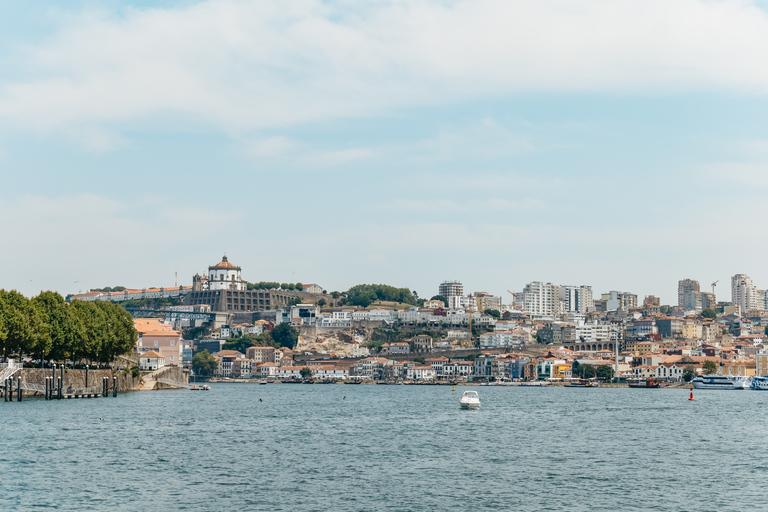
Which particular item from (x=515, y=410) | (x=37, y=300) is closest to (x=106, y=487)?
(x=37, y=300)

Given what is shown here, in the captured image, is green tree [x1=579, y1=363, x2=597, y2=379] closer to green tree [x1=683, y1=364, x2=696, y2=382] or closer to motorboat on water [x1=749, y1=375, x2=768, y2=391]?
green tree [x1=683, y1=364, x2=696, y2=382]

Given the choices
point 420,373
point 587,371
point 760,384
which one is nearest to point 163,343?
point 420,373

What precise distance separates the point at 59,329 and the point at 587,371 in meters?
128

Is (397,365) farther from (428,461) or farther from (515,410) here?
(428,461)

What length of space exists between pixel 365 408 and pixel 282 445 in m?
34.5

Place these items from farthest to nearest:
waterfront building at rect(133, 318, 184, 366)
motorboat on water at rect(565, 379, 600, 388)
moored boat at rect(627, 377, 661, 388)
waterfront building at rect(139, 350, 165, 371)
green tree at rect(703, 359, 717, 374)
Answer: green tree at rect(703, 359, 717, 374), motorboat on water at rect(565, 379, 600, 388), moored boat at rect(627, 377, 661, 388), waterfront building at rect(133, 318, 184, 366), waterfront building at rect(139, 350, 165, 371)

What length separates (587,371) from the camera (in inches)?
7190

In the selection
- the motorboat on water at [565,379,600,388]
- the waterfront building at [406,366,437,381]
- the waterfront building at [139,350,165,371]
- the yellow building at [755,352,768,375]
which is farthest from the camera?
the waterfront building at [406,366,437,381]

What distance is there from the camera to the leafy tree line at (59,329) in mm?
62406

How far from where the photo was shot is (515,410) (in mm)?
77250

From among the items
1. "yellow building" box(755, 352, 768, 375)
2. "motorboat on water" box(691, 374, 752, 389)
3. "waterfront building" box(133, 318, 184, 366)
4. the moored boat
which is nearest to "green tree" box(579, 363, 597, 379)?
the moored boat

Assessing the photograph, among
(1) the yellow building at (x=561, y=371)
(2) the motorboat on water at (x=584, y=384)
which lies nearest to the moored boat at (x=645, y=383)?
(2) the motorboat on water at (x=584, y=384)

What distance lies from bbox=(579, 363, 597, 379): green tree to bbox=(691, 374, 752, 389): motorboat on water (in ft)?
82.1

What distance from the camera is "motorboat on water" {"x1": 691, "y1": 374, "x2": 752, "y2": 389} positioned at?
15262 cm
